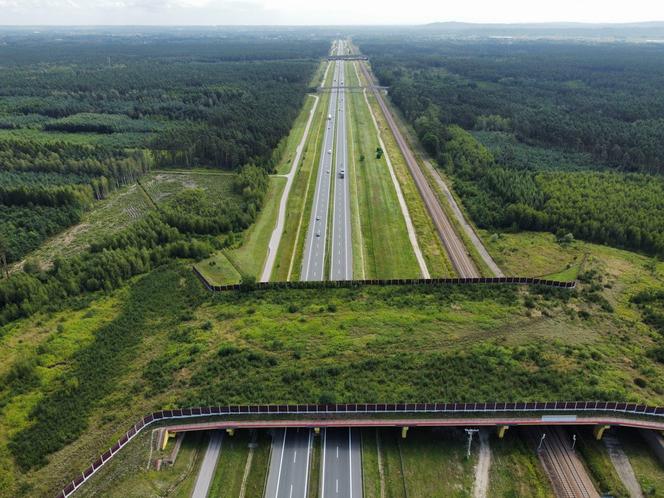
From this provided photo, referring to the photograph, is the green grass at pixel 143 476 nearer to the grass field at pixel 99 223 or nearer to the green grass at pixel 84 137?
the grass field at pixel 99 223

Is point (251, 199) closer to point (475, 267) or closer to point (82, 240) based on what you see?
point (82, 240)

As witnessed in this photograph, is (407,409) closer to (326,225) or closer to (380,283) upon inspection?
(380,283)

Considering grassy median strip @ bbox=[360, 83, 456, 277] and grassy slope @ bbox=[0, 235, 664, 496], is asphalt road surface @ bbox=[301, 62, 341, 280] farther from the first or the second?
grassy median strip @ bbox=[360, 83, 456, 277]

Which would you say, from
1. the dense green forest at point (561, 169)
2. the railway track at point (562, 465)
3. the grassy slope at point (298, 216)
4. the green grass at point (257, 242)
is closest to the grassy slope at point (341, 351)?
the railway track at point (562, 465)

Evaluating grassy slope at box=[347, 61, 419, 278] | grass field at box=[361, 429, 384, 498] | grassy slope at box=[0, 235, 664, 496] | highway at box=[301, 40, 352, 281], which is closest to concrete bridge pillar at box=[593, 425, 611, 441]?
grassy slope at box=[0, 235, 664, 496]

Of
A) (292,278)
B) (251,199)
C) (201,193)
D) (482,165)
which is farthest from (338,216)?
(482,165)

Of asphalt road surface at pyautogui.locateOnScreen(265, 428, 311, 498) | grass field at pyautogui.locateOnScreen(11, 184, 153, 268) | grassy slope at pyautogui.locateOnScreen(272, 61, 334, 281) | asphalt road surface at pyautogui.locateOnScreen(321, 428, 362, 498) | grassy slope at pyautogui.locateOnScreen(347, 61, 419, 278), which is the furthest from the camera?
grass field at pyautogui.locateOnScreen(11, 184, 153, 268)

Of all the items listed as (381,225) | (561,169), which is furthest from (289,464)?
(561,169)
